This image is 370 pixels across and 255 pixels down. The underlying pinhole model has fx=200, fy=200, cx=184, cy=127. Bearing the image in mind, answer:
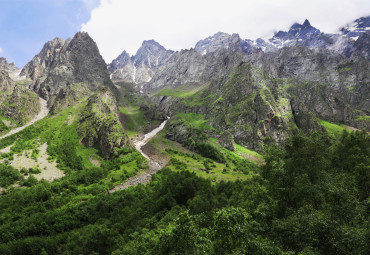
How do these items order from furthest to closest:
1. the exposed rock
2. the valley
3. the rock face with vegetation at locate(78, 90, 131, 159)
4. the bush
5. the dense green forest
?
the exposed rock → the rock face with vegetation at locate(78, 90, 131, 159) → the bush → the valley → the dense green forest

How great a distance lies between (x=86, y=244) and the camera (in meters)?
52.0

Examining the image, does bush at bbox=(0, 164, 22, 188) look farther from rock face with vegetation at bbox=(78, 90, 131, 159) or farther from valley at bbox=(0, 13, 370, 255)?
rock face with vegetation at bbox=(78, 90, 131, 159)

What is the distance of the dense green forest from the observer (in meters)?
21.5

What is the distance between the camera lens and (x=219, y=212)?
75.6ft

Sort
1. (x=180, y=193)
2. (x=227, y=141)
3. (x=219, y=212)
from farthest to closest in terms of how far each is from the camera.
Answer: (x=227, y=141), (x=180, y=193), (x=219, y=212)

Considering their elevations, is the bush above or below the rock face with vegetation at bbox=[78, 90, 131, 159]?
below

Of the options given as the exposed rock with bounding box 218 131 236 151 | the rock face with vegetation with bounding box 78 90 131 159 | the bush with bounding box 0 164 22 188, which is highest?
the rock face with vegetation with bounding box 78 90 131 159

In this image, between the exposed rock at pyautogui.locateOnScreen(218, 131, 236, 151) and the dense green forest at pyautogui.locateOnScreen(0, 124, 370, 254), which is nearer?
the dense green forest at pyautogui.locateOnScreen(0, 124, 370, 254)

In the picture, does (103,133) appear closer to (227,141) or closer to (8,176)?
(8,176)

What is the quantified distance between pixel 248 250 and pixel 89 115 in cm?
19948

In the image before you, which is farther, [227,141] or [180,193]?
[227,141]

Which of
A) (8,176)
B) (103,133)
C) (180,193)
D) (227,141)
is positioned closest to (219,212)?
(180,193)

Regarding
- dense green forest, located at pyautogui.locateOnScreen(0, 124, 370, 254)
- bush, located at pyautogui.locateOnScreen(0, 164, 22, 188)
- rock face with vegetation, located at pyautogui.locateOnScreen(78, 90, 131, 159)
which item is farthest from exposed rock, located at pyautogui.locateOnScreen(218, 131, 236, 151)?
bush, located at pyautogui.locateOnScreen(0, 164, 22, 188)

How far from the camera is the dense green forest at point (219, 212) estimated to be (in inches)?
845
